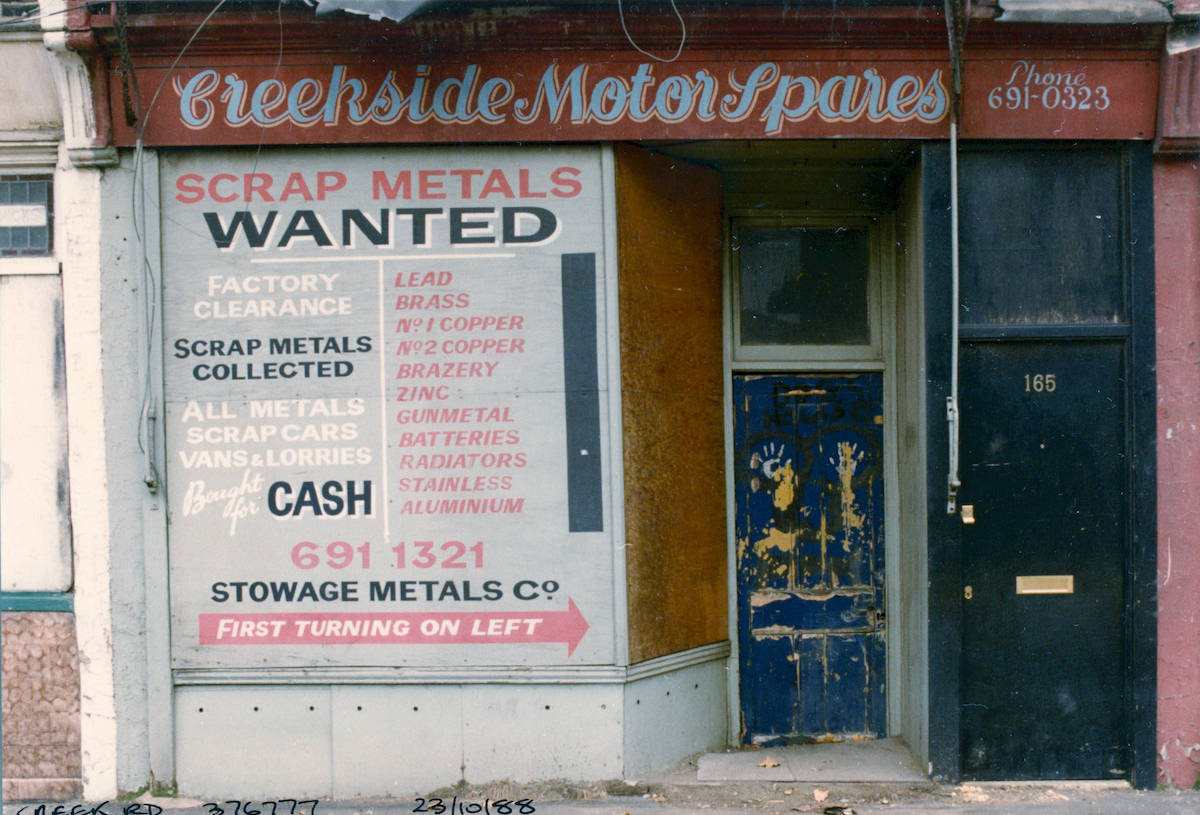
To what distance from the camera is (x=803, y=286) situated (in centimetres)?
615

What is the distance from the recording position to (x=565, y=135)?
5.23 metres

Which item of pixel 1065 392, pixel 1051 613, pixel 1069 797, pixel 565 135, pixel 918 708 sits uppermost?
pixel 565 135

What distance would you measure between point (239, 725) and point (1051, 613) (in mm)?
4587

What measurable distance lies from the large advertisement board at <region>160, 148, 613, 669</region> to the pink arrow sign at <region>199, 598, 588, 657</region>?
0.01 metres

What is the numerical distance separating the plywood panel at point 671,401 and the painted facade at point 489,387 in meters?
0.06

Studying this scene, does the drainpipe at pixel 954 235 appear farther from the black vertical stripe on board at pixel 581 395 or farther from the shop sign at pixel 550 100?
the black vertical stripe on board at pixel 581 395

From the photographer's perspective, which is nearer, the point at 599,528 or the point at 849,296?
the point at 599,528

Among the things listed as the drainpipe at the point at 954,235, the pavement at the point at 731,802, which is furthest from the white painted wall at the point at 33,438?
the drainpipe at the point at 954,235

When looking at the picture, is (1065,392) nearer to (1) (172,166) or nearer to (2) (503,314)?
(2) (503,314)

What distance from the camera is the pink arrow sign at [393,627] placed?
525 cm

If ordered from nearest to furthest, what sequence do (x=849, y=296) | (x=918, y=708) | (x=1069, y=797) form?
(x=1069, y=797) < (x=918, y=708) < (x=849, y=296)

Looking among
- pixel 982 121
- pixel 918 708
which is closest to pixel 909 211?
pixel 982 121

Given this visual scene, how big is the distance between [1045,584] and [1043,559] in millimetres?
138

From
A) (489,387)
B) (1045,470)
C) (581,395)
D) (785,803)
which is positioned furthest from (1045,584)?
(489,387)
